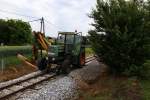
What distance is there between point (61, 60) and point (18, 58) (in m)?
4.36

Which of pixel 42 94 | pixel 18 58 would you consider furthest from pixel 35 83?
pixel 18 58

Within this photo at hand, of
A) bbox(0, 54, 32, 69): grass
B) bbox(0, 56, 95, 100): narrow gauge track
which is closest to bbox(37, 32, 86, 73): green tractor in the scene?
bbox(0, 56, 95, 100): narrow gauge track

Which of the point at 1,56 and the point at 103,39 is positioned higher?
the point at 103,39

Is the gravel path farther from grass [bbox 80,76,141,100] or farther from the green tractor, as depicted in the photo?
the green tractor

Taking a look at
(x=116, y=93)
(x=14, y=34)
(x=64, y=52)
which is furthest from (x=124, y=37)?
(x=14, y=34)

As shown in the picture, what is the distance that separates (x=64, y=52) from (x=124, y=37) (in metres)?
5.53

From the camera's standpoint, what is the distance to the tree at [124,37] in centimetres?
1756

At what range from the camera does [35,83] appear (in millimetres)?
15930

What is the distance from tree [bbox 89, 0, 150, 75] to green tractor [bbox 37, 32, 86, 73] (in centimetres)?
280

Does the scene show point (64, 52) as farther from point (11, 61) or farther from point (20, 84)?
point (20, 84)

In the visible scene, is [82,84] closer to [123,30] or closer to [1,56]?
[123,30]

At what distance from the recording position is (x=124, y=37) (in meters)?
17.3

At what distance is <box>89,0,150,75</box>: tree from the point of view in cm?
1756

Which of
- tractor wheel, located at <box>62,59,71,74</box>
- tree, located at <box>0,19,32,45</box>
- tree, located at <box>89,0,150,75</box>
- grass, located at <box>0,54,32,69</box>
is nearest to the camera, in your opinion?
tree, located at <box>89,0,150,75</box>
